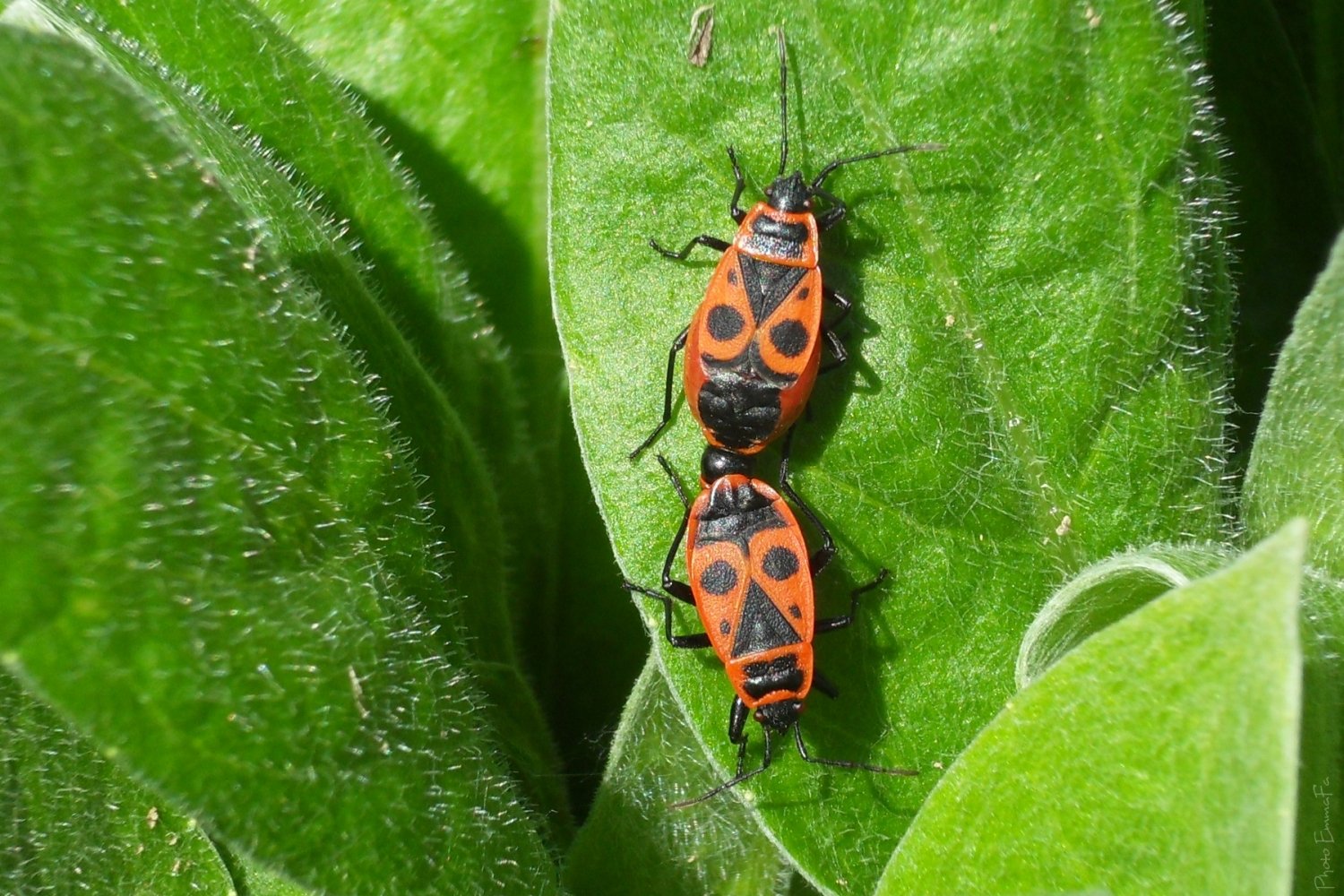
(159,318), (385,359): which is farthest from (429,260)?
(159,318)

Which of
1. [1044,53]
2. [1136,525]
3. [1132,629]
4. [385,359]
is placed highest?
[1044,53]

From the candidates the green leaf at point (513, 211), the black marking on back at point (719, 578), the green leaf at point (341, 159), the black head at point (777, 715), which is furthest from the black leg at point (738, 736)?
the green leaf at point (341, 159)

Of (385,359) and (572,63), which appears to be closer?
(572,63)

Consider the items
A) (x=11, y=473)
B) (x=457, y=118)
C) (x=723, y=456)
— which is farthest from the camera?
(x=457, y=118)

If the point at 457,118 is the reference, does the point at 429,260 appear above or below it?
below

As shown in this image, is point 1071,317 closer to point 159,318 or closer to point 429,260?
point 429,260

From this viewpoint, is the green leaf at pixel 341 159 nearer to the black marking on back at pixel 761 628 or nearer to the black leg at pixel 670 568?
the black leg at pixel 670 568

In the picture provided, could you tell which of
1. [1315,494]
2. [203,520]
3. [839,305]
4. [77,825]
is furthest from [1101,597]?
[77,825]
